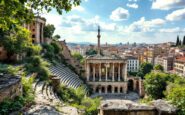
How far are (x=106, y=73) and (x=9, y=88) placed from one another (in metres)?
39.8

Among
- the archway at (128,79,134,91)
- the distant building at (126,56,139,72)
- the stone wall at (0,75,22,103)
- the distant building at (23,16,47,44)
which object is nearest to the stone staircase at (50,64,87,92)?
the distant building at (23,16,47,44)

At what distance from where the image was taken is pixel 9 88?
10.2 meters

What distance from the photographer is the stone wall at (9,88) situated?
9.79 m

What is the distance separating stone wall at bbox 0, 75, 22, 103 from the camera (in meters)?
9.79

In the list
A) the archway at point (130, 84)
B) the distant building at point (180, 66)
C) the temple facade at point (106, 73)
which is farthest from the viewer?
the distant building at point (180, 66)

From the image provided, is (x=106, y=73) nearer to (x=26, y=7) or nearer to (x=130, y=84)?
(x=130, y=84)

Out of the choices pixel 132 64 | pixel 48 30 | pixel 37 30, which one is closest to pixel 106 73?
pixel 48 30

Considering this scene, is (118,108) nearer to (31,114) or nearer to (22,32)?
(31,114)

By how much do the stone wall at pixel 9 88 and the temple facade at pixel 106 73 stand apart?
36.5 meters

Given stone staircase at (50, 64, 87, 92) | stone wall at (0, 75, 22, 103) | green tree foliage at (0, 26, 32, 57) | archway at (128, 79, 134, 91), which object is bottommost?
archway at (128, 79, 134, 91)

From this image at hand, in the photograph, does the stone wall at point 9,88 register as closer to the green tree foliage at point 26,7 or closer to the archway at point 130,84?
the green tree foliage at point 26,7

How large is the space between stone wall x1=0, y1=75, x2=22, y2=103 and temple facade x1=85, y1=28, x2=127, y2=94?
36.5 m

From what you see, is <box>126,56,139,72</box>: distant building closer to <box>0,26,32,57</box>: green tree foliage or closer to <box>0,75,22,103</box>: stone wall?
<box>0,26,32,57</box>: green tree foliage

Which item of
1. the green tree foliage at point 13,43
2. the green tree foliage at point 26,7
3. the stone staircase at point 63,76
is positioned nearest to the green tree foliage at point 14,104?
the green tree foliage at point 26,7
